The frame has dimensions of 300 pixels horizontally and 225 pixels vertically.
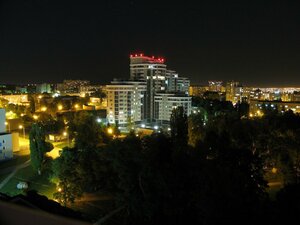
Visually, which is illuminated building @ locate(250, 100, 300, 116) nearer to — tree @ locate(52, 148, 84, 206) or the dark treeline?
the dark treeline

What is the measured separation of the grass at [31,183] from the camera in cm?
712

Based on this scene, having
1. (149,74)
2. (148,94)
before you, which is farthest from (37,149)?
(149,74)

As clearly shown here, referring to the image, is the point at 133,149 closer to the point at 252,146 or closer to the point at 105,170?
the point at 105,170

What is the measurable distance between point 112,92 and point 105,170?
10.3 metres

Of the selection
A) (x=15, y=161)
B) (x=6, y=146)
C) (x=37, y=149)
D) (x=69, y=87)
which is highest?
(x=69, y=87)

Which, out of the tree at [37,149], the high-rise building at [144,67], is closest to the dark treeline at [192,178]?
the tree at [37,149]

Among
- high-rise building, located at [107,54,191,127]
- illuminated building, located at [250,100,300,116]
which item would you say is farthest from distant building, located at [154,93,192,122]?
illuminated building, located at [250,100,300,116]

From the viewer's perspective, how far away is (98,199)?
261 inches

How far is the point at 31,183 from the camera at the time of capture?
771cm

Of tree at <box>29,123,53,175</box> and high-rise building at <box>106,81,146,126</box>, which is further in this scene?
high-rise building at <box>106,81,146,126</box>

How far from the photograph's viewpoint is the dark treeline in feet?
13.7

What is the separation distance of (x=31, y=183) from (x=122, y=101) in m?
9.25

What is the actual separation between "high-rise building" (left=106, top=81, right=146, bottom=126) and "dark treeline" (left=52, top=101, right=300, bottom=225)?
9.07 meters

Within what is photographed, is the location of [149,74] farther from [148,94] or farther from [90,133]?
[90,133]
